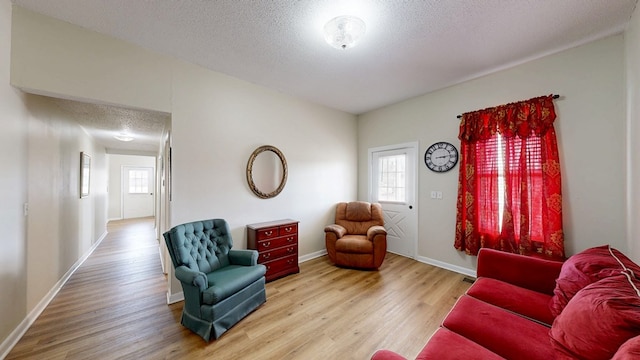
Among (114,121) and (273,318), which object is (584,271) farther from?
(114,121)

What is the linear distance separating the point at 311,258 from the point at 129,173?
27.5 feet

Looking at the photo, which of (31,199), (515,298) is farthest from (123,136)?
(515,298)

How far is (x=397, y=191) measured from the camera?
405cm

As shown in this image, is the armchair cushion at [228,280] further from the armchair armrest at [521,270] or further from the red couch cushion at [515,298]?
the armchair armrest at [521,270]

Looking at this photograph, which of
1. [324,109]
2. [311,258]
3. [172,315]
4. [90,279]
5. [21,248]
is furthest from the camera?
[324,109]

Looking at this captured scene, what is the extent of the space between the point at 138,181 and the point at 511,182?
1084cm

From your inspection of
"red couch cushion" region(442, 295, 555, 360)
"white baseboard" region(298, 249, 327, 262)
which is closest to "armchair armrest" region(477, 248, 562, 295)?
"red couch cushion" region(442, 295, 555, 360)

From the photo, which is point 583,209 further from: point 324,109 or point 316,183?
point 324,109

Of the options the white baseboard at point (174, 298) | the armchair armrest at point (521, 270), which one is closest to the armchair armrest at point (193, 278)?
the white baseboard at point (174, 298)

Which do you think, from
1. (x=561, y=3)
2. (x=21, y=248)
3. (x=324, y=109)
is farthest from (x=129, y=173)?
(x=561, y=3)

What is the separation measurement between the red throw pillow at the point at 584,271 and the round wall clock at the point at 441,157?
1.91 metres

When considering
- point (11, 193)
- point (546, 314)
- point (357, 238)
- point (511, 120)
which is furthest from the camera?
point (357, 238)

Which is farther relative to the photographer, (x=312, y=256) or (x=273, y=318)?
(x=312, y=256)

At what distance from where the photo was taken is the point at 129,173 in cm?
828
